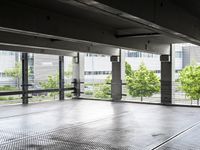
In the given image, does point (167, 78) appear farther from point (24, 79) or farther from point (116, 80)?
point (24, 79)

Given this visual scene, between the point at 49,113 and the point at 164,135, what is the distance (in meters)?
5.63

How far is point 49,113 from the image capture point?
41.0 feet

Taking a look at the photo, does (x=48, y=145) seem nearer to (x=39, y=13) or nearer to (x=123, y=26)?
(x=39, y=13)

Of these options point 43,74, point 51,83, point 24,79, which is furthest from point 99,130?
point 43,74

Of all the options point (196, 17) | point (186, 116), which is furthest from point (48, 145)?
point (186, 116)

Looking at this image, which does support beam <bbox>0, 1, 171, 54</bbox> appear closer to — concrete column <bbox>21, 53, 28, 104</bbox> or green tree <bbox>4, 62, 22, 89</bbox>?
concrete column <bbox>21, 53, 28, 104</bbox>

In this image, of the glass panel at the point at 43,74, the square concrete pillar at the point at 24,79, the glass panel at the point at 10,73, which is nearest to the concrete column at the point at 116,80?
the glass panel at the point at 43,74

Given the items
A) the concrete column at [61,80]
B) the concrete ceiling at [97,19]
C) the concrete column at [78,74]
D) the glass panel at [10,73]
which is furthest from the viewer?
the concrete column at [78,74]

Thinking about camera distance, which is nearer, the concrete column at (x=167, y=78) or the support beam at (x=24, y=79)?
the concrete column at (x=167, y=78)

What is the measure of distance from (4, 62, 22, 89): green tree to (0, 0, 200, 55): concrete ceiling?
597 cm

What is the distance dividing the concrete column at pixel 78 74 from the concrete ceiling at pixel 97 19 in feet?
23.5

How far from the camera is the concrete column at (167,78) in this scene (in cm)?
1564

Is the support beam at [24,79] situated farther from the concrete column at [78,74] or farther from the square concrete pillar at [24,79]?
the concrete column at [78,74]

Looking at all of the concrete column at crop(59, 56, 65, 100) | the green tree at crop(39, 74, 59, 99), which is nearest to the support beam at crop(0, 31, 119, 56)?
the concrete column at crop(59, 56, 65, 100)
